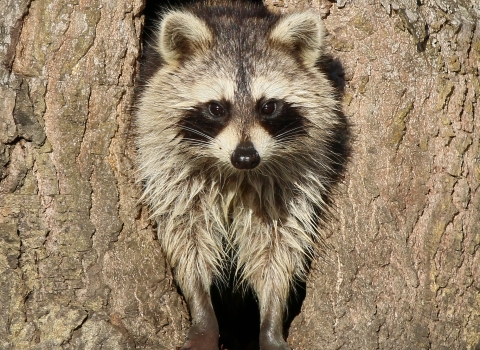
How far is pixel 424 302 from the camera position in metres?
3.95

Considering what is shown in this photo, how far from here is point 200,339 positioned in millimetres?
3908

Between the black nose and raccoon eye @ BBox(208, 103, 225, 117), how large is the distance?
10.2 inches

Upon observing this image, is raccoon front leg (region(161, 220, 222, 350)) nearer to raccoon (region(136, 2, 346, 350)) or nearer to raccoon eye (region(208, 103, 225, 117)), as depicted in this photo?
raccoon (region(136, 2, 346, 350))

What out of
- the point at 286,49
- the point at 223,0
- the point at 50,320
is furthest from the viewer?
the point at 223,0

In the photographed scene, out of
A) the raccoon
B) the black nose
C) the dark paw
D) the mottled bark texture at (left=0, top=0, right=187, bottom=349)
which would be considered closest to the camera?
the black nose

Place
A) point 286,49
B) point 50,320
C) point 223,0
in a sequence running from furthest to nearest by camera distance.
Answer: point 223,0 < point 286,49 < point 50,320

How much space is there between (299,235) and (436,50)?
4.19ft

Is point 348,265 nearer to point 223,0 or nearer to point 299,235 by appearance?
point 299,235

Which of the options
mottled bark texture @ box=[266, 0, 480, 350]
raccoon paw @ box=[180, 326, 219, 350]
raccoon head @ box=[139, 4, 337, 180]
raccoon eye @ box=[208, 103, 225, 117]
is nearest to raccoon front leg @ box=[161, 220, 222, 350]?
raccoon paw @ box=[180, 326, 219, 350]

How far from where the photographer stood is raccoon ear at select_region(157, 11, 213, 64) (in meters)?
3.76

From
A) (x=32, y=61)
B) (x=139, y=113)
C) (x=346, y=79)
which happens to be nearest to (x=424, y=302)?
(x=346, y=79)

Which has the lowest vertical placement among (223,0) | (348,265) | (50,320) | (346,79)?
(50,320)

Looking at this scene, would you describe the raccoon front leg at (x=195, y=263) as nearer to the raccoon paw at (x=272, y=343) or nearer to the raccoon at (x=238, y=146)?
the raccoon at (x=238, y=146)

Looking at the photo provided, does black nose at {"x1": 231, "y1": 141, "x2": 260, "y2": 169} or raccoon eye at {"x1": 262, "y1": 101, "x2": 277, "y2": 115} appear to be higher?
raccoon eye at {"x1": 262, "y1": 101, "x2": 277, "y2": 115}
